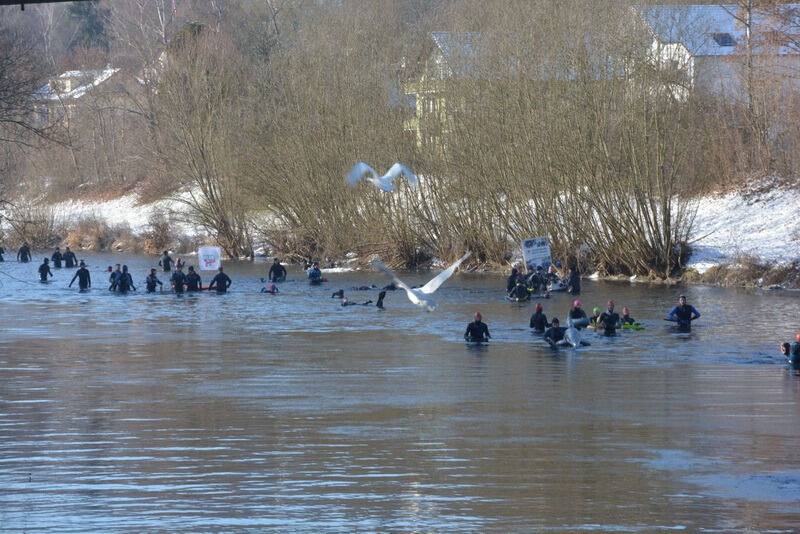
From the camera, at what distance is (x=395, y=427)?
2016 cm

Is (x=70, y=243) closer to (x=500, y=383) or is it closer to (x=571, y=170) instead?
(x=571, y=170)

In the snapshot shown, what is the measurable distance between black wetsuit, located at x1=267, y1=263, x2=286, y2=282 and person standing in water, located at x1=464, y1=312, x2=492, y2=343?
17.8 m

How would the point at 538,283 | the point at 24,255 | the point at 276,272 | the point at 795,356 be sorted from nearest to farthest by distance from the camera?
1. the point at 795,356
2. the point at 538,283
3. the point at 276,272
4. the point at 24,255

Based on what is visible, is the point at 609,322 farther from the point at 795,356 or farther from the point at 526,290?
the point at 526,290

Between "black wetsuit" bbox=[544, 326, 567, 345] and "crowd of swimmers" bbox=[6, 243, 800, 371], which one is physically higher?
"crowd of swimmers" bbox=[6, 243, 800, 371]

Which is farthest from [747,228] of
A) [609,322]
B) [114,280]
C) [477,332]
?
[114,280]

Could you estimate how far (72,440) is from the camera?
1923 centimetres

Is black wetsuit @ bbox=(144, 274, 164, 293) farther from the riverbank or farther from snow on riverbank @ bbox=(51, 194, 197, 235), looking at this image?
snow on riverbank @ bbox=(51, 194, 197, 235)

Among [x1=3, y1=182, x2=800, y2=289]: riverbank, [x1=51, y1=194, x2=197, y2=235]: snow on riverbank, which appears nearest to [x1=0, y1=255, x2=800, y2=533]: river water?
[x1=3, y1=182, x2=800, y2=289]: riverbank

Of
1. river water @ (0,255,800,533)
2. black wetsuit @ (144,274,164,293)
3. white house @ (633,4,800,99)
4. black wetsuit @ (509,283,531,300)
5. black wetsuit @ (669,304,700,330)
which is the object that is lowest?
river water @ (0,255,800,533)

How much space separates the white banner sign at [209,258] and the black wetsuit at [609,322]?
76.4 feet

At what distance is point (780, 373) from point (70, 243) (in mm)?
55809

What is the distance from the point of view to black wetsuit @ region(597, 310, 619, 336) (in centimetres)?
3138

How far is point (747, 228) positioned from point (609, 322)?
19386 mm
